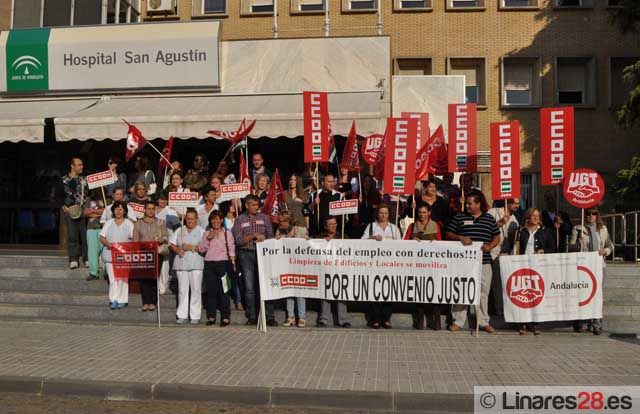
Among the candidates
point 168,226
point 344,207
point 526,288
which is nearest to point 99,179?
point 168,226

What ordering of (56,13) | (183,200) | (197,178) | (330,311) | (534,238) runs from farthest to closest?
(56,13)
(197,178)
(183,200)
(330,311)
(534,238)

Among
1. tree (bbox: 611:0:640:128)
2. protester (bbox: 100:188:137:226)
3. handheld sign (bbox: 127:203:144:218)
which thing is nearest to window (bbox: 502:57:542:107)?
tree (bbox: 611:0:640:128)

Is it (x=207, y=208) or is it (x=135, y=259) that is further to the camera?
(x=207, y=208)

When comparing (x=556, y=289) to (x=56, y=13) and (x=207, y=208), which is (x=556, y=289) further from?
(x=56, y=13)

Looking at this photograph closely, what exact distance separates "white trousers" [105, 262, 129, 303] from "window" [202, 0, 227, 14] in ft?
46.6

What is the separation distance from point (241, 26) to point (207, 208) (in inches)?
492

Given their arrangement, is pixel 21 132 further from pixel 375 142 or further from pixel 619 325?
pixel 619 325

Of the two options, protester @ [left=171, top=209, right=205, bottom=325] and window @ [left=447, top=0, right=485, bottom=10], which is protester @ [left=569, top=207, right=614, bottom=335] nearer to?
protester @ [left=171, top=209, right=205, bottom=325]

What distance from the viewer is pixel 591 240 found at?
10.1m

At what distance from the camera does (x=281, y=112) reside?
44.2 ft

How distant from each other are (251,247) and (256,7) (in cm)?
1429

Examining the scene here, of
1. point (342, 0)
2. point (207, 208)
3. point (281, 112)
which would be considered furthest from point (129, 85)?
point (342, 0)

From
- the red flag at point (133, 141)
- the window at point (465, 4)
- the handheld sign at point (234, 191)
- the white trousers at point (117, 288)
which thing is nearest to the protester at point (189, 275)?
the handheld sign at point (234, 191)

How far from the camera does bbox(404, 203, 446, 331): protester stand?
10078mm
